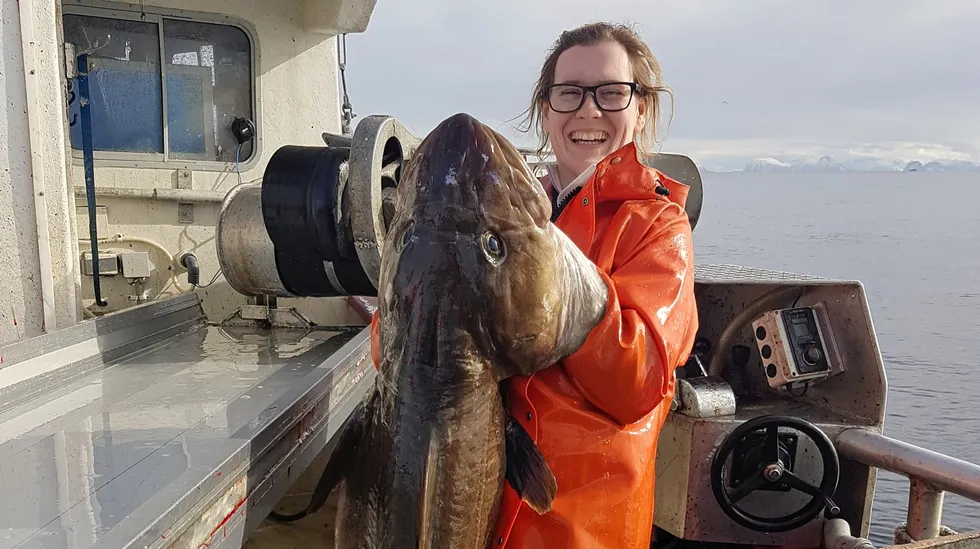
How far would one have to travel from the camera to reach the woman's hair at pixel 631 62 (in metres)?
2.42

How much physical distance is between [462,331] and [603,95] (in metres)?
1.18

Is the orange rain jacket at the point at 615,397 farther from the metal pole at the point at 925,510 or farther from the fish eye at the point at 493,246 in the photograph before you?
the metal pole at the point at 925,510

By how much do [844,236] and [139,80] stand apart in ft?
110

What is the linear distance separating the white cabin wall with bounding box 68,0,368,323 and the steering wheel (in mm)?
2998

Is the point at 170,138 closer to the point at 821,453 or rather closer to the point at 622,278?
the point at 622,278

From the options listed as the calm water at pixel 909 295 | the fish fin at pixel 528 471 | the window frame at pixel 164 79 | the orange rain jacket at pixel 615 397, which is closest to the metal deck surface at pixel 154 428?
the orange rain jacket at pixel 615 397

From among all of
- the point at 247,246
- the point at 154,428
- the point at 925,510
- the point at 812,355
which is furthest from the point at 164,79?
the point at 925,510

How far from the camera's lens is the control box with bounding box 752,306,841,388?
361cm

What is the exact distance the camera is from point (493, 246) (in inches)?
62.3

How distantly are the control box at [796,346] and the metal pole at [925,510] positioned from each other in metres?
0.78

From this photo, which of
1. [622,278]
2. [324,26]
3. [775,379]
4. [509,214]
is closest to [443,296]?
[509,214]

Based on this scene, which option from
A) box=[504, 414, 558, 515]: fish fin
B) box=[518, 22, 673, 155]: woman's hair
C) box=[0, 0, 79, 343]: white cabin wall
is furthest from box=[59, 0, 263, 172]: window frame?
box=[504, 414, 558, 515]: fish fin

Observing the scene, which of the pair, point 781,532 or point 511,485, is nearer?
point 511,485

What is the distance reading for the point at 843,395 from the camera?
143 inches
